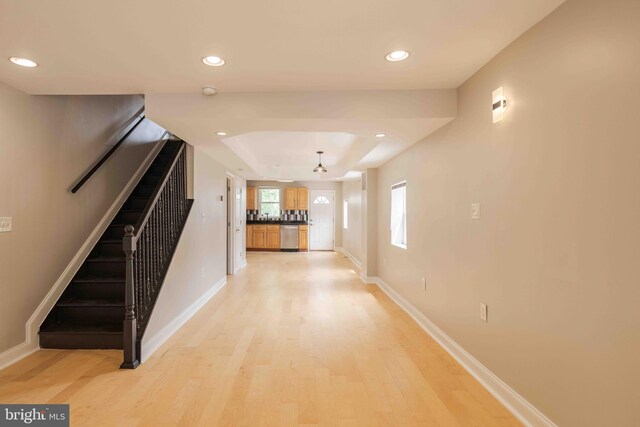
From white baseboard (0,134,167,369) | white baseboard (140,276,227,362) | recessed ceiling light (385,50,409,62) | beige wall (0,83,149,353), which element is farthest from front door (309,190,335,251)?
recessed ceiling light (385,50,409,62)

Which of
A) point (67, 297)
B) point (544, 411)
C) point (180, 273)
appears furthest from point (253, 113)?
point (544, 411)

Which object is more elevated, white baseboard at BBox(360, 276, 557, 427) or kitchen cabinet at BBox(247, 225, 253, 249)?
kitchen cabinet at BBox(247, 225, 253, 249)

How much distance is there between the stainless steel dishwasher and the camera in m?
10.4

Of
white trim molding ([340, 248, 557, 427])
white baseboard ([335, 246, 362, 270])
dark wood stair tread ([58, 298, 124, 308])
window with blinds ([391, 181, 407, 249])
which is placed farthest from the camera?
white baseboard ([335, 246, 362, 270])

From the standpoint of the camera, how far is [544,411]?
176 cm

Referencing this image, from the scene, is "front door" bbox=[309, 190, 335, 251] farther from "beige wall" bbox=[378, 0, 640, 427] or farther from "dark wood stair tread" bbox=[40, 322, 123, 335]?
"beige wall" bbox=[378, 0, 640, 427]

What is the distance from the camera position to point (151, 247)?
3035 mm

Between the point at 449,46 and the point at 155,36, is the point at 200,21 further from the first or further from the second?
the point at 449,46

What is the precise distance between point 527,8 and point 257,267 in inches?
267

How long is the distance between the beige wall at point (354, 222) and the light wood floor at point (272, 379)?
3784mm

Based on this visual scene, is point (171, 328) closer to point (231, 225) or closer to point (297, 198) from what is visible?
point (231, 225)

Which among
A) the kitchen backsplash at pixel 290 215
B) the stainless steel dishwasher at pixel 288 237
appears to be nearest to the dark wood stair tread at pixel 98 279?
the stainless steel dishwasher at pixel 288 237

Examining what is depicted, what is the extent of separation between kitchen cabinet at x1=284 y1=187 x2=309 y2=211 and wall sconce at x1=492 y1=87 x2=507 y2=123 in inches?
336

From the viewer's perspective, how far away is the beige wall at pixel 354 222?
7.45 metres
